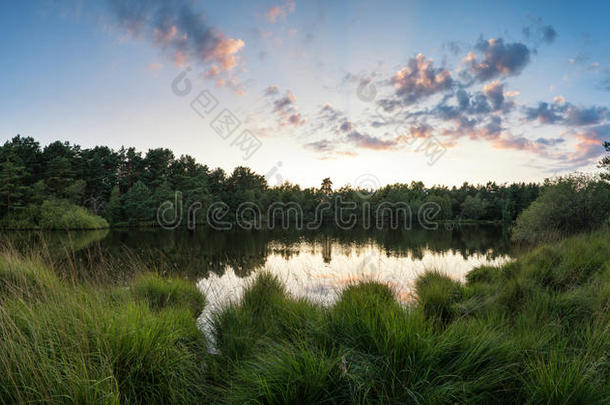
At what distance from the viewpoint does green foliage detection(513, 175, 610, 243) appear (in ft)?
55.8

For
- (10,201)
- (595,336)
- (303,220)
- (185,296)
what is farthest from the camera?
(303,220)

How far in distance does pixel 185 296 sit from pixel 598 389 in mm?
7213

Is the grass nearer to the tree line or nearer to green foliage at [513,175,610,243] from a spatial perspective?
green foliage at [513,175,610,243]

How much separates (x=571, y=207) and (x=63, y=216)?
55.7 metres

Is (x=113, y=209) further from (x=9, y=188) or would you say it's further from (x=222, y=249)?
(x=222, y=249)

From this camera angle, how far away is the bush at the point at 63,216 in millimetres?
41875

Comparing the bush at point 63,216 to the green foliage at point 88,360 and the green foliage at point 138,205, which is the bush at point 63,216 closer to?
the green foliage at point 138,205

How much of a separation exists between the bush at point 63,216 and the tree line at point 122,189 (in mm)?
123

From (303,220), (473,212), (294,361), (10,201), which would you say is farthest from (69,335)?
(473,212)

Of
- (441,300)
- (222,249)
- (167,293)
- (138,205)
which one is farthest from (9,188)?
(441,300)

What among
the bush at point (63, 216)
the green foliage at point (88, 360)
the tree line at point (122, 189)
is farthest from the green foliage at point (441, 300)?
the bush at point (63, 216)

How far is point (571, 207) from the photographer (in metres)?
17.9

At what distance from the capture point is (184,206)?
62125 millimetres

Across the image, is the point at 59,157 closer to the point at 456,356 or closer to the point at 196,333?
the point at 196,333
